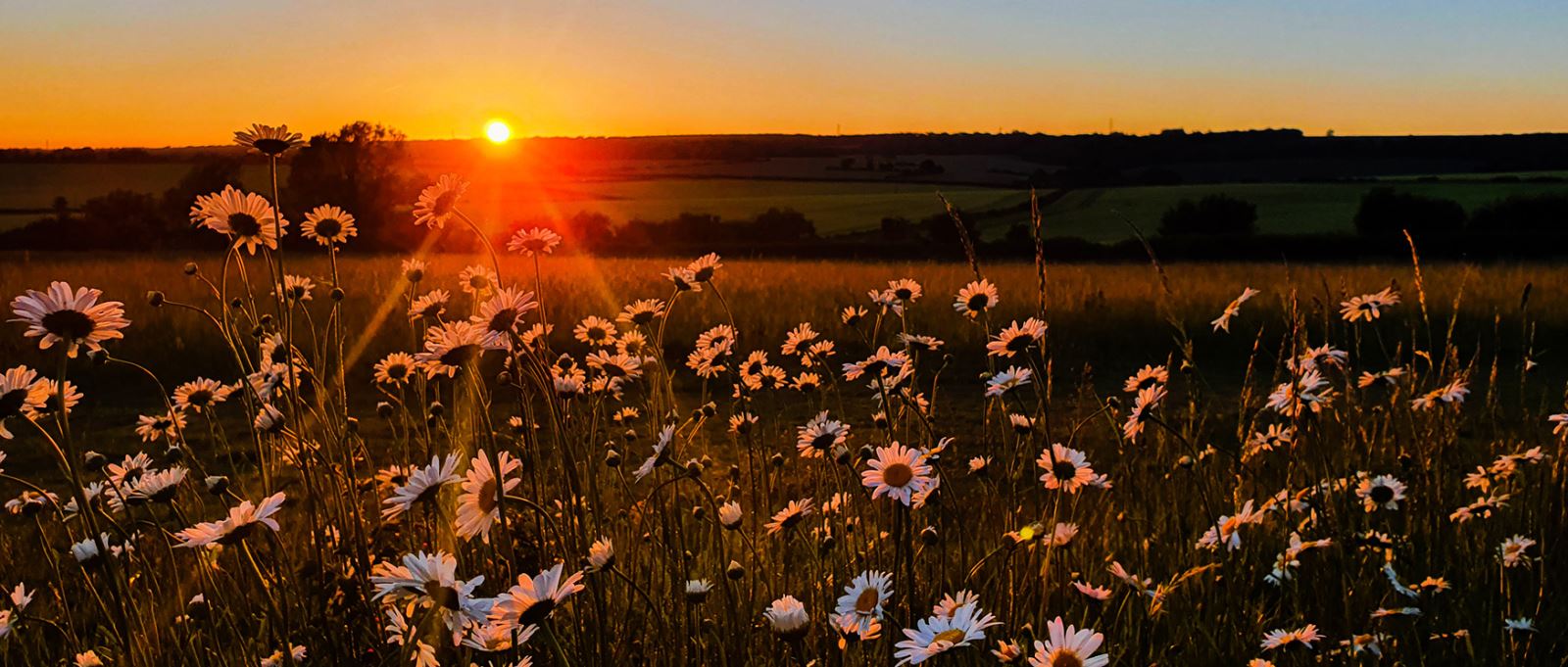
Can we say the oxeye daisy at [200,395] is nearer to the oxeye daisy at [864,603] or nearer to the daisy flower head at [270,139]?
the daisy flower head at [270,139]

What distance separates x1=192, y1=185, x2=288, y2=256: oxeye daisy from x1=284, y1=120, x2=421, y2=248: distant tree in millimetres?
33982

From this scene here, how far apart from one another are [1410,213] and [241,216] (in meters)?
40.2

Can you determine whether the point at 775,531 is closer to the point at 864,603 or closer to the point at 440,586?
the point at 864,603

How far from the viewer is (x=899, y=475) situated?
1720 millimetres

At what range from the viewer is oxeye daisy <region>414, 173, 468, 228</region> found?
81.4 inches

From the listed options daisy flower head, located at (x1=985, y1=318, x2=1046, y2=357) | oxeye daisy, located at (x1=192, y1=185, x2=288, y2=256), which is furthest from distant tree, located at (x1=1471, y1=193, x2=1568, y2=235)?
oxeye daisy, located at (x1=192, y1=185, x2=288, y2=256)

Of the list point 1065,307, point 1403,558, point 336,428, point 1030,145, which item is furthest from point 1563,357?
point 1030,145

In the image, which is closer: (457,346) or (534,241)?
(457,346)

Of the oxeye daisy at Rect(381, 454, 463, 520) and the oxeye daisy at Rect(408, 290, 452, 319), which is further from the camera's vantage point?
the oxeye daisy at Rect(408, 290, 452, 319)

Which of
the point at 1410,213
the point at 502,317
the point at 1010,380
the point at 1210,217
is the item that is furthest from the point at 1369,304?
the point at 1410,213

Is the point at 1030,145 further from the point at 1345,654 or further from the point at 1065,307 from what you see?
the point at 1345,654

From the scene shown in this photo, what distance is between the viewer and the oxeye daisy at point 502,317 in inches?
62.5

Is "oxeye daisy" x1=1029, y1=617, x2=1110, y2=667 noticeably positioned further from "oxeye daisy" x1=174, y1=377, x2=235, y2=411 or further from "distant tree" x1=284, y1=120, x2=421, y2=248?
"distant tree" x1=284, y1=120, x2=421, y2=248

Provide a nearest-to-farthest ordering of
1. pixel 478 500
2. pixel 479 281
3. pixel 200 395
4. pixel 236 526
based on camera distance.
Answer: pixel 236 526 → pixel 478 500 → pixel 479 281 → pixel 200 395
